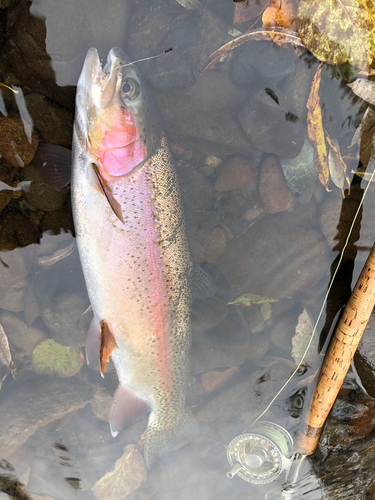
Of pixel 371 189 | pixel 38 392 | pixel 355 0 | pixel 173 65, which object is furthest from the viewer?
pixel 38 392

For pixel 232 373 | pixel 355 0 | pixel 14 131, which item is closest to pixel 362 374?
pixel 232 373

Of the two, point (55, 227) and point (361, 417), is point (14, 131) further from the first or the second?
point (361, 417)

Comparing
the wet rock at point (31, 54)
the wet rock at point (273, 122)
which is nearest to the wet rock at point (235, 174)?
the wet rock at point (273, 122)

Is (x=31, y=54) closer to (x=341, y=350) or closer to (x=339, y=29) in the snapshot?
(x=339, y=29)

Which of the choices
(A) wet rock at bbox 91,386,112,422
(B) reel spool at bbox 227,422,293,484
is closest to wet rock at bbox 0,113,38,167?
(A) wet rock at bbox 91,386,112,422

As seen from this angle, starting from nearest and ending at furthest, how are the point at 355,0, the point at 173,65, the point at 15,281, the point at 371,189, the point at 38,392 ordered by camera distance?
the point at 355,0 < the point at 173,65 < the point at 371,189 < the point at 15,281 < the point at 38,392

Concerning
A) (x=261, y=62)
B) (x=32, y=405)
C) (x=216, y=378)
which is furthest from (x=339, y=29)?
(x=32, y=405)

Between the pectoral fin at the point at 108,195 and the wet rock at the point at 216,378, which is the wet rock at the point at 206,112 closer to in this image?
the pectoral fin at the point at 108,195
